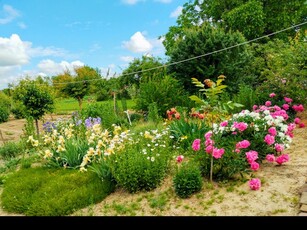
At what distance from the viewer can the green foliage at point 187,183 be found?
321 centimetres

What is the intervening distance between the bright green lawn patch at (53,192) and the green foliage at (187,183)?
85 centimetres

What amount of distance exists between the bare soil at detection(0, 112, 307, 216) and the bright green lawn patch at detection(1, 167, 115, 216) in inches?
4.4

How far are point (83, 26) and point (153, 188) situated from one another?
6.84ft

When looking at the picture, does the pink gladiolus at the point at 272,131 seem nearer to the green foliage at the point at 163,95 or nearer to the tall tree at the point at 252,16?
the green foliage at the point at 163,95

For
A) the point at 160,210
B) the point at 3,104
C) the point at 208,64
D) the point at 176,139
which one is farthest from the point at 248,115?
the point at 3,104

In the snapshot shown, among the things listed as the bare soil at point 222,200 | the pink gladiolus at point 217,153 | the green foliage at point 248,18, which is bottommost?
the bare soil at point 222,200

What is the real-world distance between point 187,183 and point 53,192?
1.55 meters

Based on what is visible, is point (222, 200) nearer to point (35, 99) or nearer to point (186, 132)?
point (186, 132)

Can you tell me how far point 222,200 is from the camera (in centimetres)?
308

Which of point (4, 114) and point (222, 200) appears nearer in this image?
point (222, 200)

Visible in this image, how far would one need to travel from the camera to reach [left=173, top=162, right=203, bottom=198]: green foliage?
321 cm

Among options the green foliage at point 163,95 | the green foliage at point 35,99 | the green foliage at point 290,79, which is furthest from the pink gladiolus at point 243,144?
the green foliage at point 35,99

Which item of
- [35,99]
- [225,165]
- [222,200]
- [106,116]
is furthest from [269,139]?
[35,99]

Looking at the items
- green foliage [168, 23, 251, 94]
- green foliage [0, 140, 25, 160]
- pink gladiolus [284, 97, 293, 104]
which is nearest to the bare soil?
pink gladiolus [284, 97, 293, 104]
